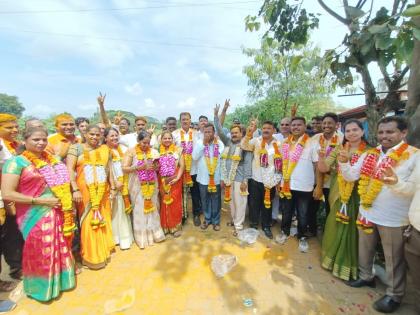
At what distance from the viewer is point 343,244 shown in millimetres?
3271

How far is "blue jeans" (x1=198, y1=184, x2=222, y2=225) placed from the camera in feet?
15.2

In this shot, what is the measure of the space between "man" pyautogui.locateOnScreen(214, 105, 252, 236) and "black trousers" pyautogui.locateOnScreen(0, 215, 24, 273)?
124 inches

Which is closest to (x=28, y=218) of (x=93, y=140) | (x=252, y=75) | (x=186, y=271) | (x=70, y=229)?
(x=70, y=229)

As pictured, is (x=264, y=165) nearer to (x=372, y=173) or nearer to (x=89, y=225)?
(x=372, y=173)

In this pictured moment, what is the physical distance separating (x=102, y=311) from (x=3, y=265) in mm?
1991

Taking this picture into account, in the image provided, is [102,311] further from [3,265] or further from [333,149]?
[333,149]

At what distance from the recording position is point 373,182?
279 centimetres

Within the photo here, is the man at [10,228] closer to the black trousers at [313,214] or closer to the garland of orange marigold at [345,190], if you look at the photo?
the garland of orange marigold at [345,190]

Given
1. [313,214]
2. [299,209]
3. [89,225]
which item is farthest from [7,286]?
[313,214]

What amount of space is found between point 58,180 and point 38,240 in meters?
0.69

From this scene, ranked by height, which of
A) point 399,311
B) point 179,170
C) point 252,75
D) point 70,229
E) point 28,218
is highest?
point 252,75

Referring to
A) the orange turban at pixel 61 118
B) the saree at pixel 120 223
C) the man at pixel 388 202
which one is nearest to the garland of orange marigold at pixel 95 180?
the saree at pixel 120 223

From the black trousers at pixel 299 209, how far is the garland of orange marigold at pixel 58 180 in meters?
3.25

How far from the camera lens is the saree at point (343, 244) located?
10.6 feet
